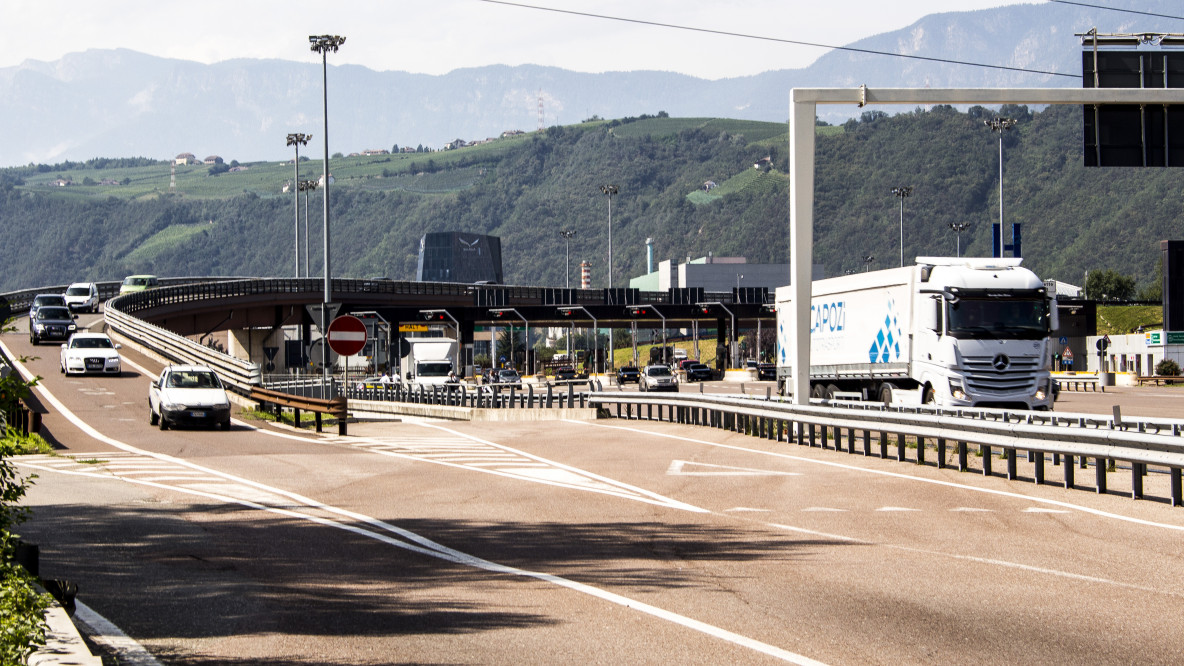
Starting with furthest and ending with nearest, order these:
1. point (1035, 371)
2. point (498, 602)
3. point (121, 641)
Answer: point (1035, 371) → point (498, 602) → point (121, 641)

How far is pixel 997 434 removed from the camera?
17406 mm

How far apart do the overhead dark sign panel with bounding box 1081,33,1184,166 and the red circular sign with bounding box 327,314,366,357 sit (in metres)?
Answer: 16.6

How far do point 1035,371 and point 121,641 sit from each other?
2354 centimetres

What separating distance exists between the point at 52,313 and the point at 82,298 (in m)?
19.6

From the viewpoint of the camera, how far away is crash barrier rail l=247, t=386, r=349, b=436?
1150 inches

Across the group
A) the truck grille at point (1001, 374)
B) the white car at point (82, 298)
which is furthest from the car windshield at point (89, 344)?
the white car at point (82, 298)

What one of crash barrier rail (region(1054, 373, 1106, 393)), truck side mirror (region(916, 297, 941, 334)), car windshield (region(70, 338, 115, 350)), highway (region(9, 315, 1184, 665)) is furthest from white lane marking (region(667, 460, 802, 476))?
crash barrier rail (region(1054, 373, 1106, 393))

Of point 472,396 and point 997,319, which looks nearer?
point 997,319

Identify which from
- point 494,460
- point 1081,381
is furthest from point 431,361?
point 494,460

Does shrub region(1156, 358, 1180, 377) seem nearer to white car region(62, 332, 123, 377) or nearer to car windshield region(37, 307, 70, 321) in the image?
white car region(62, 332, 123, 377)

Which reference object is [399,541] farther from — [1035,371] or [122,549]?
[1035,371]

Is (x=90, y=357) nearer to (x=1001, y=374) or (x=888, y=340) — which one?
(x=888, y=340)

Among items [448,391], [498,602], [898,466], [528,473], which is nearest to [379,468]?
[528,473]

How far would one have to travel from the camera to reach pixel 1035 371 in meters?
27.5
